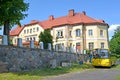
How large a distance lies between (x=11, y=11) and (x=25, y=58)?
14.7ft

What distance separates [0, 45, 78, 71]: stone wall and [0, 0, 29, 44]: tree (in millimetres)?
2681

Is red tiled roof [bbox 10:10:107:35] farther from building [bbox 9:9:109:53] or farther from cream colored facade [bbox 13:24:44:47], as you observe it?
cream colored facade [bbox 13:24:44:47]

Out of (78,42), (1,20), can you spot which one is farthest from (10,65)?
(78,42)

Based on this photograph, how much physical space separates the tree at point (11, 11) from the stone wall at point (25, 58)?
2.68 m

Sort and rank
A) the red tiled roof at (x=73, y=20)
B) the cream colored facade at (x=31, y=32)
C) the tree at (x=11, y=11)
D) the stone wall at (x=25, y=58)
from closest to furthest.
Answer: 1. the stone wall at (x=25, y=58)
2. the tree at (x=11, y=11)
3. the red tiled roof at (x=73, y=20)
4. the cream colored facade at (x=31, y=32)

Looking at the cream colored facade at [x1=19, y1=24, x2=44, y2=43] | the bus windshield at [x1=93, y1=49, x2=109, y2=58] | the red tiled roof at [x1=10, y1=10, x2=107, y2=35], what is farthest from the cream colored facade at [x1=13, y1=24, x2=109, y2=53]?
the bus windshield at [x1=93, y1=49, x2=109, y2=58]

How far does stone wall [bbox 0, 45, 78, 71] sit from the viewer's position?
82.3 ft

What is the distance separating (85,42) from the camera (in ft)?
245

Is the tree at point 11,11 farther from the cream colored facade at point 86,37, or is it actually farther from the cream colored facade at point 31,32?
the cream colored facade at point 31,32

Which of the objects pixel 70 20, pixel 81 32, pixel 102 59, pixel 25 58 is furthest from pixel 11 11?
pixel 70 20

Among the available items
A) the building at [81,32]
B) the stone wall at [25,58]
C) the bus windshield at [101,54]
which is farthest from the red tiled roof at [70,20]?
the stone wall at [25,58]

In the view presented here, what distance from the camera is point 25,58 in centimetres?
2891

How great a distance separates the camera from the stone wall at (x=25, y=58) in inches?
987

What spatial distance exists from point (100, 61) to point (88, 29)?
115ft
